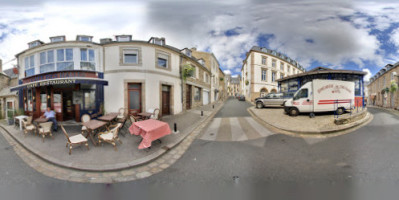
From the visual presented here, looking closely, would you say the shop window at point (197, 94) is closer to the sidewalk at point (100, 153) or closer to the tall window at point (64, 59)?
the sidewalk at point (100, 153)

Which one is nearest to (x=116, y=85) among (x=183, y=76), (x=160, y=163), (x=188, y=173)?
(x=183, y=76)

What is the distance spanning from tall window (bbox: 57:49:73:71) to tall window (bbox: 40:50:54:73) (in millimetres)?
516

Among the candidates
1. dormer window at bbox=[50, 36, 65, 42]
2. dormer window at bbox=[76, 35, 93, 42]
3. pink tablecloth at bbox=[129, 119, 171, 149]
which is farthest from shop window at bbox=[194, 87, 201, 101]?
dormer window at bbox=[50, 36, 65, 42]

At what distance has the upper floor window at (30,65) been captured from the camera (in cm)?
846

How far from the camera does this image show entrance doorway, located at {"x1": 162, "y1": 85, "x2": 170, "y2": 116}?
9443 millimetres

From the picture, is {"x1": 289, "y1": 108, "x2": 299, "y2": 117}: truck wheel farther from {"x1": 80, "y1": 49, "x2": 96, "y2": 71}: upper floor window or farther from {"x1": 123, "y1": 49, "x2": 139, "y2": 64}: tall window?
{"x1": 80, "y1": 49, "x2": 96, "y2": 71}: upper floor window

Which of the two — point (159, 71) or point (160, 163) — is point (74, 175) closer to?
point (160, 163)

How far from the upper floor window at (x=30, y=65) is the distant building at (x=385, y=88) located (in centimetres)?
2840

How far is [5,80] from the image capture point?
11.7 m

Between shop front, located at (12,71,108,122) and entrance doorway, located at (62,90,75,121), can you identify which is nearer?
shop front, located at (12,71,108,122)

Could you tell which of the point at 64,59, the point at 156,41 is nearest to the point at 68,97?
the point at 64,59

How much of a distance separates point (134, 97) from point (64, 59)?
4.49m

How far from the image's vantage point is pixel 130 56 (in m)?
8.16

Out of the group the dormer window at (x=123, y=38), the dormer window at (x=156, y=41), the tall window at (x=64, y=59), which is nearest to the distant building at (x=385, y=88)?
the dormer window at (x=156, y=41)
